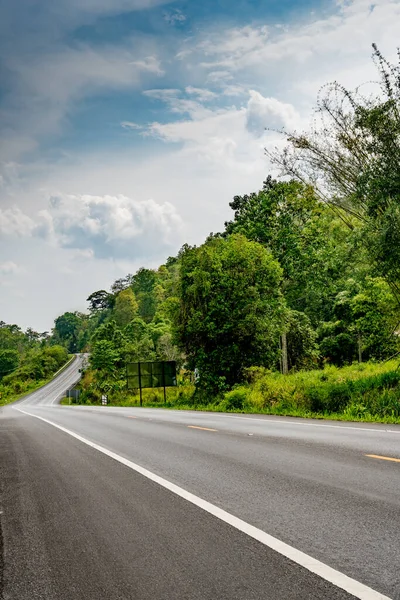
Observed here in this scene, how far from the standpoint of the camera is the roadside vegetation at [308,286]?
17516mm

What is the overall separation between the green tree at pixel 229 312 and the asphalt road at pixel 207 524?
75.2 feet

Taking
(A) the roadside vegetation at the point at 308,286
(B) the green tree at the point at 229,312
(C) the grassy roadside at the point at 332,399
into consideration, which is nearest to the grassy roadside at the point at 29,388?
(A) the roadside vegetation at the point at 308,286

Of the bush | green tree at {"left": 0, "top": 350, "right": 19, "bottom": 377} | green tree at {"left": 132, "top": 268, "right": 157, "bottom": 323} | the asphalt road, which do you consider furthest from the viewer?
green tree at {"left": 0, "top": 350, "right": 19, "bottom": 377}

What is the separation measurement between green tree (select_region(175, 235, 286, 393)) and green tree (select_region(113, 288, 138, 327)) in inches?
Answer: 4007

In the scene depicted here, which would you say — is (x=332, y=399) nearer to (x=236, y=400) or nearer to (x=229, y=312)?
(x=236, y=400)

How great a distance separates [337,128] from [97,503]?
60.6 feet

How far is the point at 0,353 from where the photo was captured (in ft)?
518

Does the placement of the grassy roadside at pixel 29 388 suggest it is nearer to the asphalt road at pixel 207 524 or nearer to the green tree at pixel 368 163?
the green tree at pixel 368 163

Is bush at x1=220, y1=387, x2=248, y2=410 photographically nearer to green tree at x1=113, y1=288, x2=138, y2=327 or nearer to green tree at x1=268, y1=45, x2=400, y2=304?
green tree at x1=268, y1=45, x2=400, y2=304

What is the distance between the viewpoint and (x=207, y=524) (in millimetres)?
4754

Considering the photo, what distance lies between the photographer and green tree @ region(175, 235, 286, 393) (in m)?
32.4

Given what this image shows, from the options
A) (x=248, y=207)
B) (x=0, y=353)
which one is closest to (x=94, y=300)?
(x=0, y=353)

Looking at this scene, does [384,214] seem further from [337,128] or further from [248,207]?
[248,207]

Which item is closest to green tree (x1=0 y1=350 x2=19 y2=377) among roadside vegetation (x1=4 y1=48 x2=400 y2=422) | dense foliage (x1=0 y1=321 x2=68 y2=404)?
dense foliage (x1=0 y1=321 x2=68 y2=404)
